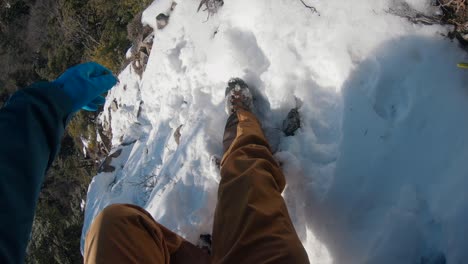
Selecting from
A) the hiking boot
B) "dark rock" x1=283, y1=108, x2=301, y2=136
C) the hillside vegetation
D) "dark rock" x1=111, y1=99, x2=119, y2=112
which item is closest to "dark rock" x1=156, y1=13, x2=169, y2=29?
the hillside vegetation

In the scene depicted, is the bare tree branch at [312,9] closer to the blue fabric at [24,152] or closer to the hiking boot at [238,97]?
the hiking boot at [238,97]

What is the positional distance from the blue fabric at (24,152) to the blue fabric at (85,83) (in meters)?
0.40

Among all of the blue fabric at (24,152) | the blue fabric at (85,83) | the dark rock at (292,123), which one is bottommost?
the dark rock at (292,123)

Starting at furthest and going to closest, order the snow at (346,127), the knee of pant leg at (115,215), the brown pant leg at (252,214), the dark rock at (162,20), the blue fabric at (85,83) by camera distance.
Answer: the dark rock at (162,20) → the blue fabric at (85,83) → the snow at (346,127) → the knee of pant leg at (115,215) → the brown pant leg at (252,214)

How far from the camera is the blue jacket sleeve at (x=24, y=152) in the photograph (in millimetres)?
1048

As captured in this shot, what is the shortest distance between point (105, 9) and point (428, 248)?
26.2ft

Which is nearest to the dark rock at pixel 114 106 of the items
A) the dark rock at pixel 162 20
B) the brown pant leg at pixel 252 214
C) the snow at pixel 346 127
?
the dark rock at pixel 162 20

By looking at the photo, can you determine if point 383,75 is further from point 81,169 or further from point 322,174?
point 81,169

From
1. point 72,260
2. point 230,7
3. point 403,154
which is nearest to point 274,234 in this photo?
point 403,154

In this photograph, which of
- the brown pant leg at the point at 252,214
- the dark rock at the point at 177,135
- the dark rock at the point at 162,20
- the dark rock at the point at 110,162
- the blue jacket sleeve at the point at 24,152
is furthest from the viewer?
the dark rock at the point at 110,162

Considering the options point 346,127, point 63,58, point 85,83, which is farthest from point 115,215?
point 63,58

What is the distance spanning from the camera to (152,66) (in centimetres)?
434

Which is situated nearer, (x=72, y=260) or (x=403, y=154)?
(x=403, y=154)

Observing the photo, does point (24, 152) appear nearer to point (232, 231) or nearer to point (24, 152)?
point (24, 152)
